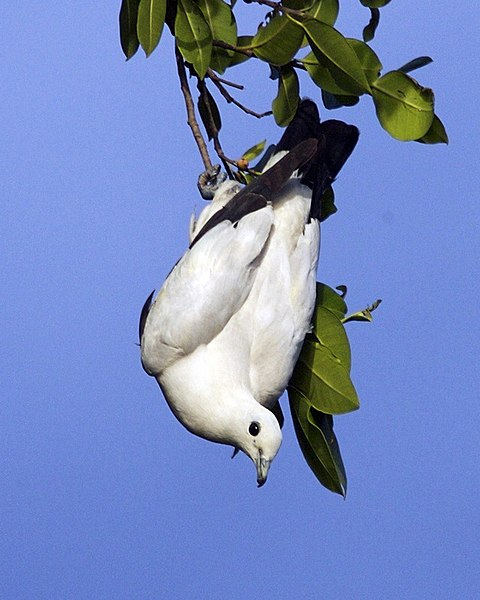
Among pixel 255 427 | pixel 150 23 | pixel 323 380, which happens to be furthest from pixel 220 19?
pixel 255 427

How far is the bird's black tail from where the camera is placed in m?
3.86

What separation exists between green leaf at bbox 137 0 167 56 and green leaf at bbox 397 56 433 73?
757mm

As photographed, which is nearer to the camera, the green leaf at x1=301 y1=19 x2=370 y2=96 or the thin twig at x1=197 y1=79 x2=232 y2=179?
the green leaf at x1=301 y1=19 x2=370 y2=96

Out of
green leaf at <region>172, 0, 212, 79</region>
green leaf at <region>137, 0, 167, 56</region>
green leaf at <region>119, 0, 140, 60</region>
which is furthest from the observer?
green leaf at <region>119, 0, 140, 60</region>

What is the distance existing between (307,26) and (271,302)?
2.81ft

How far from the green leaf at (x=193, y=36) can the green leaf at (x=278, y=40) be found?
191 millimetres

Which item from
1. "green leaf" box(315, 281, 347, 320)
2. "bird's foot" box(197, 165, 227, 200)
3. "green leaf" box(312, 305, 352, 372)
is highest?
"bird's foot" box(197, 165, 227, 200)

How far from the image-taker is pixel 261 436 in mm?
3518

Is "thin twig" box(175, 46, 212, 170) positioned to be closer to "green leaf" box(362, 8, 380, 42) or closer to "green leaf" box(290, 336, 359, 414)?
"green leaf" box(362, 8, 380, 42)

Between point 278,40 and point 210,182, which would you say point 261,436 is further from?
point 278,40

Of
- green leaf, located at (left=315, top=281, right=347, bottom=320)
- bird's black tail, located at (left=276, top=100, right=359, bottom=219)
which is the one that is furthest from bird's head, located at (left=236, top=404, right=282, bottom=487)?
bird's black tail, located at (left=276, top=100, right=359, bottom=219)

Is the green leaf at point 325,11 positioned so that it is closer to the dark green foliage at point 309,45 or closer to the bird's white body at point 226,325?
the dark green foliage at point 309,45

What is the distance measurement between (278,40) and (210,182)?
0.64 m

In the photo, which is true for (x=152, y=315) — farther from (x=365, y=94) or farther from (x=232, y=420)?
(x=365, y=94)
